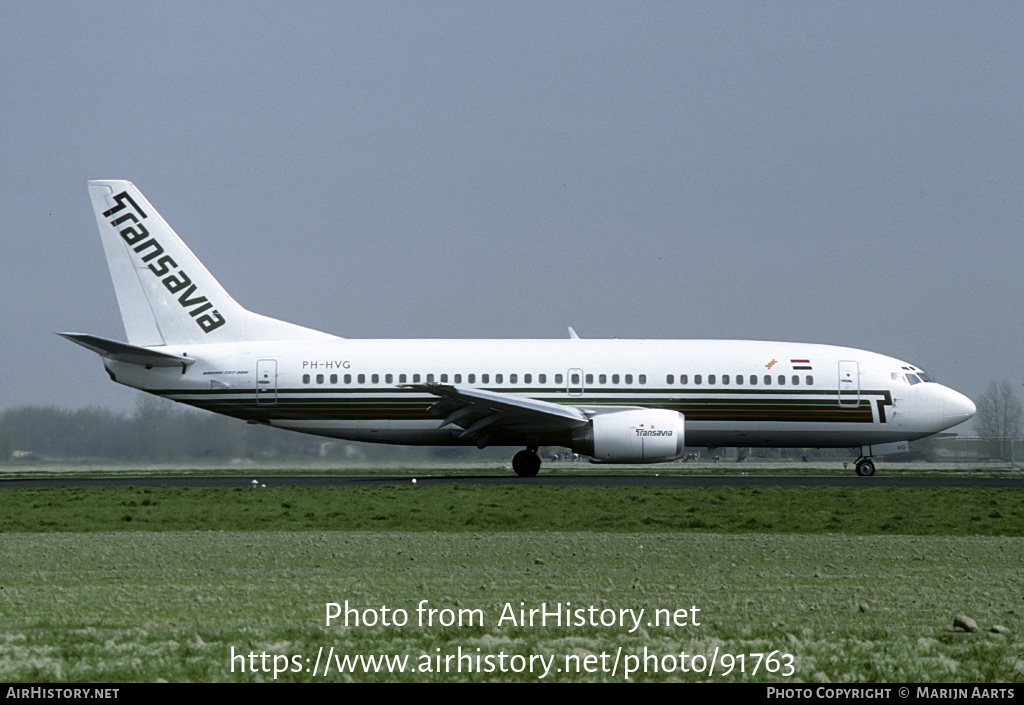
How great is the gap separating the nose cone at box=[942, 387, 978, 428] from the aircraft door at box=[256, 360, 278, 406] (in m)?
17.7

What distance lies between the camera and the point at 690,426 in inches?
1128

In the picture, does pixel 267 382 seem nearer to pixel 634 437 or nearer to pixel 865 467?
pixel 634 437

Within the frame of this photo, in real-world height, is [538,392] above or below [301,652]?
above

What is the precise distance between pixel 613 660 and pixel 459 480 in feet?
69.8

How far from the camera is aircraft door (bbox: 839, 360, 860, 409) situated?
29078 millimetres

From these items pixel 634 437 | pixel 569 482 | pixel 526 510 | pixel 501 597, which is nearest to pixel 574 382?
pixel 634 437

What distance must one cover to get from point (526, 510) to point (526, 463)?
1160 centimetres

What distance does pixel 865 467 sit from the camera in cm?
2998

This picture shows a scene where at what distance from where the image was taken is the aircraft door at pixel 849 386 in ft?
95.4

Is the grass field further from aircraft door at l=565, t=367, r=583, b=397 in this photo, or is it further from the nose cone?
the nose cone

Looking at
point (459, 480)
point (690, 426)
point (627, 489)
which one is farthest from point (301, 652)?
point (690, 426)

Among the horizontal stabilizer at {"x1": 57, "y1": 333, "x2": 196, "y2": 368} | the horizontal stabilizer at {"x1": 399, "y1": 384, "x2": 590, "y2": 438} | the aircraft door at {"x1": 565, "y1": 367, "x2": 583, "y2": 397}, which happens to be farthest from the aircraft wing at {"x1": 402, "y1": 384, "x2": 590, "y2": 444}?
the horizontal stabilizer at {"x1": 57, "y1": 333, "x2": 196, "y2": 368}
